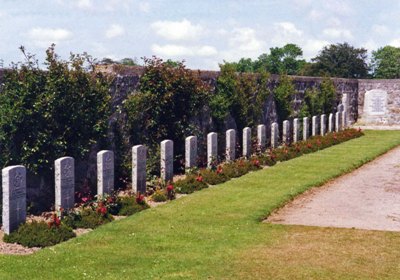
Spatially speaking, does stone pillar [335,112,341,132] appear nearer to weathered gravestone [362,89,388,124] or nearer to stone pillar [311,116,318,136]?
stone pillar [311,116,318,136]

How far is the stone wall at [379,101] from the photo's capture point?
34.5 meters

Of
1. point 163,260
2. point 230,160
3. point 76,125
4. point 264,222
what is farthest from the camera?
point 230,160

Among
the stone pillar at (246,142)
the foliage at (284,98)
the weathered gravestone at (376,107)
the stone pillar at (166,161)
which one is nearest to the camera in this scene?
the stone pillar at (166,161)

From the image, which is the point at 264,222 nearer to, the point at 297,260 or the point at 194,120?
the point at 297,260

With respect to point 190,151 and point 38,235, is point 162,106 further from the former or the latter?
point 38,235

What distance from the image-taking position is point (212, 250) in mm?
8164

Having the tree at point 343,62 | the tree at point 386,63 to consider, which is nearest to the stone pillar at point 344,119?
the tree at point 343,62

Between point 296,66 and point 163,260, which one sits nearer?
point 163,260

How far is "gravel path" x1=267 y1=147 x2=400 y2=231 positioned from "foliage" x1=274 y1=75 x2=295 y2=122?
849 centimetres

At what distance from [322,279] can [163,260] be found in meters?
1.92

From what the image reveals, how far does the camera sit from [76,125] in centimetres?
1242

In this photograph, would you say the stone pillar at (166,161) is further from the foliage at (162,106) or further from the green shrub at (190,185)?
the foliage at (162,106)

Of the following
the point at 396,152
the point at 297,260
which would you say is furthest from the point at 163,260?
the point at 396,152

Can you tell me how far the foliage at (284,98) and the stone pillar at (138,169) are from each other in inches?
476
